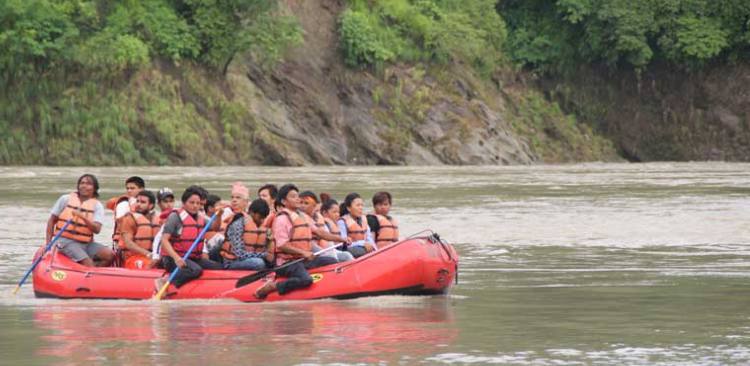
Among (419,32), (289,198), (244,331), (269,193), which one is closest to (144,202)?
(269,193)

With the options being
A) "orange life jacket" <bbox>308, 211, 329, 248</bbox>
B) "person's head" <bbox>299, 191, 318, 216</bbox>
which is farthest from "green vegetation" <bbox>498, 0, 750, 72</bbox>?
"person's head" <bbox>299, 191, 318, 216</bbox>

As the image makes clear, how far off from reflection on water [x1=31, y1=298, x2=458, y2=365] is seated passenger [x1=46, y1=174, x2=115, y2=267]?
117 centimetres

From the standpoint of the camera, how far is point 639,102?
5925 cm

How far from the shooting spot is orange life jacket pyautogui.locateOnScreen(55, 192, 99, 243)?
16.8m

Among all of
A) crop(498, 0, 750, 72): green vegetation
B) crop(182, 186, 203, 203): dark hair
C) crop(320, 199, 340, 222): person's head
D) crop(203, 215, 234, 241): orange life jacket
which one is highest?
crop(498, 0, 750, 72): green vegetation

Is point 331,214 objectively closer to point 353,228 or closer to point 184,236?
point 353,228

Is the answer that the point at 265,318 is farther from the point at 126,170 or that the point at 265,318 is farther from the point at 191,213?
the point at 126,170

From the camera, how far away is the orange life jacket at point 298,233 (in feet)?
52.9

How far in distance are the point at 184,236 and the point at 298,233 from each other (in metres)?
1.09

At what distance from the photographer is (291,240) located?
53.0 feet

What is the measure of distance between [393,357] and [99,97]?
117 feet

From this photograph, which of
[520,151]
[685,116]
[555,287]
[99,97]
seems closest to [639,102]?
[685,116]

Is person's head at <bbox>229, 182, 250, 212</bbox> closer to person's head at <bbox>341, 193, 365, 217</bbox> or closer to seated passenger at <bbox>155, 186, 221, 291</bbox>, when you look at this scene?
seated passenger at <bbox>155, 186, 221, 291</bbox>

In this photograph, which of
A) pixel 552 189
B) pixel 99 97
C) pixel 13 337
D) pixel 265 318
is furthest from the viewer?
pixel 99 97
